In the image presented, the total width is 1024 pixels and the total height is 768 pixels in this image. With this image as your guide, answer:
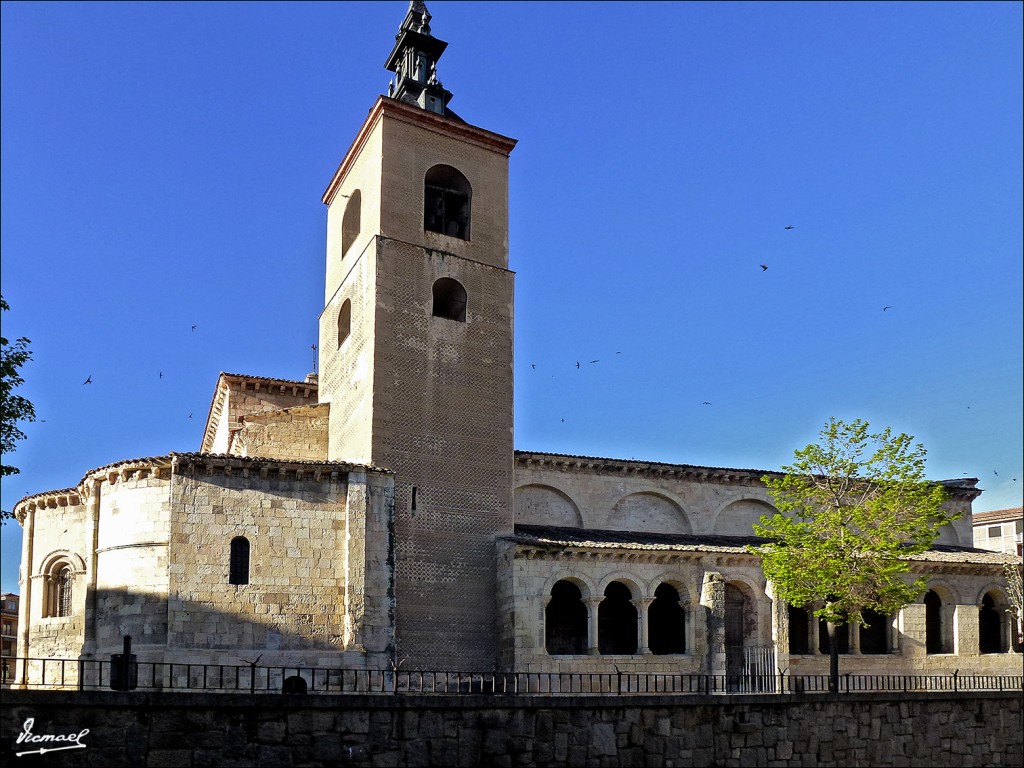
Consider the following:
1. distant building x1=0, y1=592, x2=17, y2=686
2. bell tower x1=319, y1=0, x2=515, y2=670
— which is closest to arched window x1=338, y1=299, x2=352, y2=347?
bell tower x1=319, y1=0, x2=515, y2=670

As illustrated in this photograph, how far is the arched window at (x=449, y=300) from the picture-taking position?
35156 millimetres

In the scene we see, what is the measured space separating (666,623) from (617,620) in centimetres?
207

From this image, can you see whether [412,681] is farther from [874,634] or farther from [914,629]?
[914,629]

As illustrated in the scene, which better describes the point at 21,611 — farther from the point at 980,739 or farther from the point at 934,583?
the point at 934,583

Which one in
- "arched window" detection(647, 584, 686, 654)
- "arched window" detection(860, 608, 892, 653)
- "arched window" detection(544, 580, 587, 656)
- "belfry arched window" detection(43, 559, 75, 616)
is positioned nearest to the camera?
"belfry arched window" detection(43, 559, 75, 616)

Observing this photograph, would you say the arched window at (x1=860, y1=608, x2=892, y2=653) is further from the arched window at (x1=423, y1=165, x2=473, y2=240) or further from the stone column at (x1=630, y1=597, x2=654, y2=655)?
the arched window at (x1=423, y1=165, x2=473, y2=240)

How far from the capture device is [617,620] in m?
35.3

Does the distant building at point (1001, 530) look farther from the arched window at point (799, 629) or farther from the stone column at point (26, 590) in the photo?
the stone column at point (26, 590)

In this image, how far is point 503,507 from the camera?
33531 mm

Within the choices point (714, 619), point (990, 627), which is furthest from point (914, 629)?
point (714, 619)

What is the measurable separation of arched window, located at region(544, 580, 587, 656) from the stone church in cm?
8

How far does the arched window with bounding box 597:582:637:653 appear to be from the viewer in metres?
Result: 35.1

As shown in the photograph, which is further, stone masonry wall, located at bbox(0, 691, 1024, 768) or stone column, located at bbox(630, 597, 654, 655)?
stone column, located at bbox(630, 597, 654, 655)

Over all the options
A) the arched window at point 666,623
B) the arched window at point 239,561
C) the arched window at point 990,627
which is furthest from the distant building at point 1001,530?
the arched window at point 239,561
